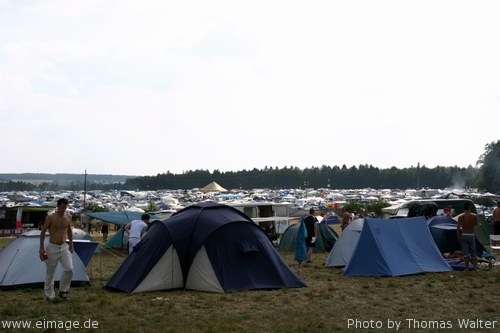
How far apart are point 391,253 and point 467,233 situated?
6.12 ft

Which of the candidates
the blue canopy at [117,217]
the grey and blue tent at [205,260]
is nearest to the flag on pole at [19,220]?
the blue canopy at [117,217]

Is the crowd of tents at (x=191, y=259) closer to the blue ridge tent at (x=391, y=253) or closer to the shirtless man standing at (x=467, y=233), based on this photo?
the blue ridge tent at (x=391, y=253)

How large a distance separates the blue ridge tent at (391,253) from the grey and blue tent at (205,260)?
101 inches

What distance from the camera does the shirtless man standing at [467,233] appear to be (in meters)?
14.1

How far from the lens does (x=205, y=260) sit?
11461 mm

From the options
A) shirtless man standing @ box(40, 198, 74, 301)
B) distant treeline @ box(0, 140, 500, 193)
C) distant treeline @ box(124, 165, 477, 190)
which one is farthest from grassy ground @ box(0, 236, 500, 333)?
distant treeline @ box(124, 165, 477, 190)

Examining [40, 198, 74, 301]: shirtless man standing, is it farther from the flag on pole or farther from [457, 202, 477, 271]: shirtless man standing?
the flag on pole

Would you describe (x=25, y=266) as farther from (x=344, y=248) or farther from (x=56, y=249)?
(x=344, y=248)

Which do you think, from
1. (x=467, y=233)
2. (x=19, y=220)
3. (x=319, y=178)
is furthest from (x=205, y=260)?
(x=319, y=178)

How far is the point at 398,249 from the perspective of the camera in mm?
14219

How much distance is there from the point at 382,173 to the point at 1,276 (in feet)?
477

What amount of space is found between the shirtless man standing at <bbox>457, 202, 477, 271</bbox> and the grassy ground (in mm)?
1680

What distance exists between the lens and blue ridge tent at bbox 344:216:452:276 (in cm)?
1380

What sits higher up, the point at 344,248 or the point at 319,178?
A: the point at 319,178
